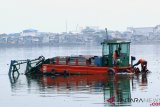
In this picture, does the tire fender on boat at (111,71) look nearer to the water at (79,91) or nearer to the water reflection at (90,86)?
the water reflection at (90,86)

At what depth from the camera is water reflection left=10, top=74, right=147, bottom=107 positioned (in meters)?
29.2

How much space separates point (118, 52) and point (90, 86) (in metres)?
6.74

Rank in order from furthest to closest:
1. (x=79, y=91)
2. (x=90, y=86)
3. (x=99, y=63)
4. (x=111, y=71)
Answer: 1. (x=99, y=63)
2. (x=111, y=71)
3. (x=90, y=86)
4. (x=79, y=91)

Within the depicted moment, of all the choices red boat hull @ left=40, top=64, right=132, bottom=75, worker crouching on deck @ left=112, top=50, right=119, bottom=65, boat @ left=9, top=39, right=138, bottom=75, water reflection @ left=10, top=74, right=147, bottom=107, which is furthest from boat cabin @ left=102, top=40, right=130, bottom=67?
water reflection @ left=10, top=74, right=147, bottom=107

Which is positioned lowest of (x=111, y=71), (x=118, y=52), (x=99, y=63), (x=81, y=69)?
(x=111, y=71)

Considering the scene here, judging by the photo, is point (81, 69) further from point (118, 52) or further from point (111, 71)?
point (118, 52)

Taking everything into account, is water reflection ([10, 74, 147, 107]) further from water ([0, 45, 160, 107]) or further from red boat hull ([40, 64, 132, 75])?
red boat hull ([40, 64, 132, 75])

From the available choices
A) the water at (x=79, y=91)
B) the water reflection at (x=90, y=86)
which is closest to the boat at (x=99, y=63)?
the water reflection at (x=90, y=86)

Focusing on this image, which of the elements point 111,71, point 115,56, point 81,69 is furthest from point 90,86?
point 81,69

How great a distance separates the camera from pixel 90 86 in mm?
33812

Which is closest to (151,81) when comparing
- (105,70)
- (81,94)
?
(105,70)

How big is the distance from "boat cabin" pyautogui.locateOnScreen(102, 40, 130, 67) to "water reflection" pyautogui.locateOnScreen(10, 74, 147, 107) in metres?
1.20

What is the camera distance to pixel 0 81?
133 ft

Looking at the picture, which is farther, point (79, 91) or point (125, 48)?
point (125, 48)
